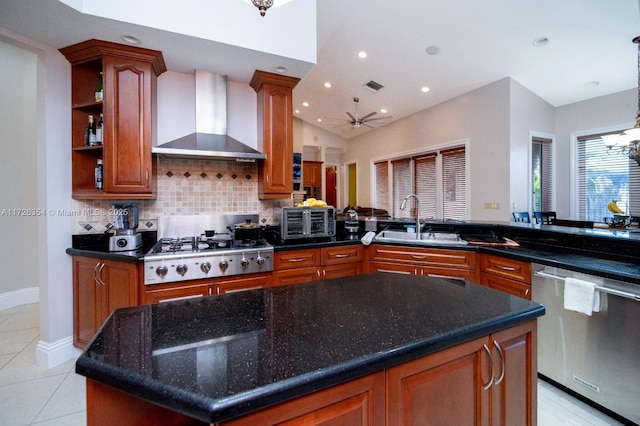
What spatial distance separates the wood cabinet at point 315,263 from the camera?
2.56 metres

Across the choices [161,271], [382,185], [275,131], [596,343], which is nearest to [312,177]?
[382,185]

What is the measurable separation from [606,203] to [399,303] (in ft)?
19.2

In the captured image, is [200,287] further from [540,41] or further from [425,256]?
[540,41]

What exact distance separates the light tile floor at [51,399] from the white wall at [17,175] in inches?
55.0

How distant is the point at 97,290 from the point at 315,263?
1.77m

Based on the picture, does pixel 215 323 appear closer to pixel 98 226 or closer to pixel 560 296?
pixel 560 296

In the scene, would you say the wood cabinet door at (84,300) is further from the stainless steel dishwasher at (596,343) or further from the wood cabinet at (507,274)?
the stainless steel dishwasher at (596,343)

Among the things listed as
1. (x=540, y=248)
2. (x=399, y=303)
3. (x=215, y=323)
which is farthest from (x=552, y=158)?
(x=215, y=323)

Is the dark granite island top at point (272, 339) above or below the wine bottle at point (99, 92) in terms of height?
below

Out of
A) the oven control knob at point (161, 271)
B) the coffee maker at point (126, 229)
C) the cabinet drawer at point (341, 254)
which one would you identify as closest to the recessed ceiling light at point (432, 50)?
the cabinet drawer at point (341, 254)

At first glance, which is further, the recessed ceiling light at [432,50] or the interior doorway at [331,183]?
the interior doorway at [331,183]

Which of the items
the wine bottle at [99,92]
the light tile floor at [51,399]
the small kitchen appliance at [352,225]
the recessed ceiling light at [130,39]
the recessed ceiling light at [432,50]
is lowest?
the light tile floor at [51,399]

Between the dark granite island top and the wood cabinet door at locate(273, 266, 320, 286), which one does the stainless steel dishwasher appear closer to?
the dark granite island top

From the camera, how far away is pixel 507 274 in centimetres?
222
